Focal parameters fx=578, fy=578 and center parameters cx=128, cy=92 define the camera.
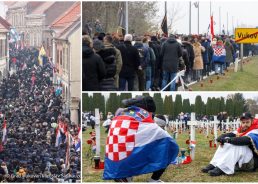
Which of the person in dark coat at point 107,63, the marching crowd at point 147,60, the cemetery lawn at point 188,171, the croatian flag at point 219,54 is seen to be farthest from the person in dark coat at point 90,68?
the croatian flag at point 219,54

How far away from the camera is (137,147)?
23.5 feet

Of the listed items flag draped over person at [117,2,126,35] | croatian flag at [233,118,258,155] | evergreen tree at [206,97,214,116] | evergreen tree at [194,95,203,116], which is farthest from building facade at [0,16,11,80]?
croatian flag at [233,118,258,155]

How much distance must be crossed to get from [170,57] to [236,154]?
8.10 feet

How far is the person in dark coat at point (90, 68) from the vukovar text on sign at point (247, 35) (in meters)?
2.59

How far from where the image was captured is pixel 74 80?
8.50 metres

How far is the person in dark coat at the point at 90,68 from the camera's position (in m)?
8.18

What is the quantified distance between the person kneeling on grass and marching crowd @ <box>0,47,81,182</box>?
2.09m

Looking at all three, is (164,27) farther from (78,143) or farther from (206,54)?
(78,143)

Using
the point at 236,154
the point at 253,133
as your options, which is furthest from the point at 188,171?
the point at 253,133

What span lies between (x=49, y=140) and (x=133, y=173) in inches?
74.3

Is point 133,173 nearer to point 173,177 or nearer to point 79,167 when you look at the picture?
point 173,177

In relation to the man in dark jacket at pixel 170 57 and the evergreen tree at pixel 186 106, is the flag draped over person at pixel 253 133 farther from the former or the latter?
the man in dark jacket at pixel 170 57

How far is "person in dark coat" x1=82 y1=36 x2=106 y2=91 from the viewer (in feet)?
26.8

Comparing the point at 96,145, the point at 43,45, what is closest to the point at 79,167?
the point at 96,145
